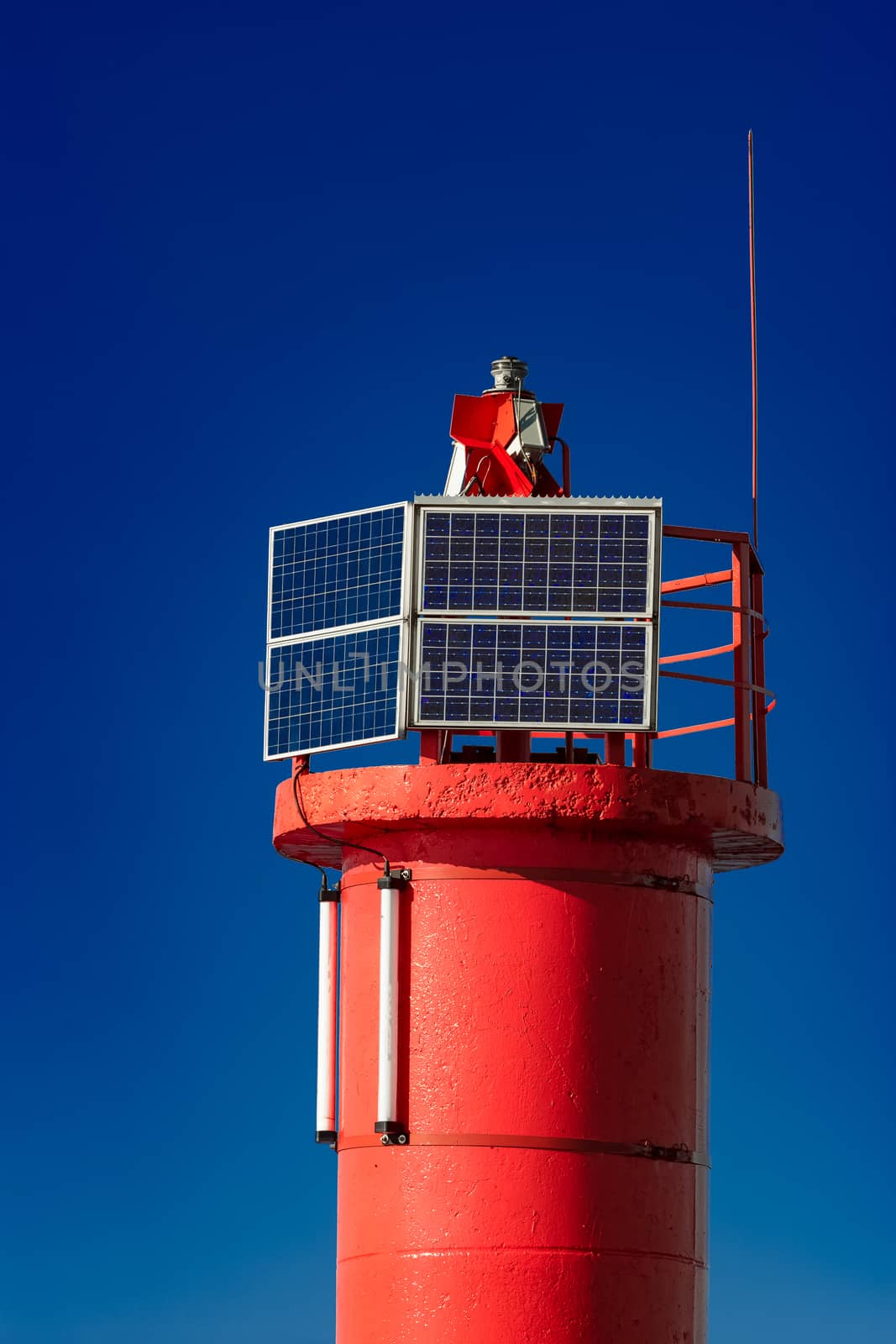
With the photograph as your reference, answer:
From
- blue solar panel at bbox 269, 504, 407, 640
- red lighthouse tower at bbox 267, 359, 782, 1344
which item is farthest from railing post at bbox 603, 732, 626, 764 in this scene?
blue solar panel at bbox 269, 504, 407, 640

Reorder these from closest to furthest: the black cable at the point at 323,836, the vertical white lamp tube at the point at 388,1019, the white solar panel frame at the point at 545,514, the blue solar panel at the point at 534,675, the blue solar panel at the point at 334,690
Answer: the vertical white lamp tube at the point at 388,1019 → the blue solar panel at the point at 534,675 → the white solar panel frame at the point at 545,514 → the blue solar panel at the point at 334,690 → the black cable at the point at 323,836

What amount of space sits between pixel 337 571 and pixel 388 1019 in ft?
11.4

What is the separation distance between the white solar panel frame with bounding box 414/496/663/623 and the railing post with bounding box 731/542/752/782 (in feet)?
4.17

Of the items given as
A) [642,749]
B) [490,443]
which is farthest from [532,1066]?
[490,443]

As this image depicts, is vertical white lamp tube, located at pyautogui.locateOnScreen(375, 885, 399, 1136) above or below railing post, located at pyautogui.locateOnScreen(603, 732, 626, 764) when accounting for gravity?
below

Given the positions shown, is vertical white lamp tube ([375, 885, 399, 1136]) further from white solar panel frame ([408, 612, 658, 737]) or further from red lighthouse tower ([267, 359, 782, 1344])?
white solar panel frame ([408, 612, 658, 737])

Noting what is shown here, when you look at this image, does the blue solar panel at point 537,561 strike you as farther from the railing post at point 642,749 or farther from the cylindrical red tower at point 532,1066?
the railing post at point 642,749

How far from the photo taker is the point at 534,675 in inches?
649

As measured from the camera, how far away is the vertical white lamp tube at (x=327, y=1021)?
1711 centimetres

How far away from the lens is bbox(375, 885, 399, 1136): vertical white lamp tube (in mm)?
16234

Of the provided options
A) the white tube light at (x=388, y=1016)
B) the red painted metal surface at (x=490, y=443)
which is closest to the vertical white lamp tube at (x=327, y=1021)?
the white tube light at (x=388, y=1016)

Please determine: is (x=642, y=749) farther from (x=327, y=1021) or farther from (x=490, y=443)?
(x=327, y=1021)

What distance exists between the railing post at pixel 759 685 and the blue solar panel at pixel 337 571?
300cm

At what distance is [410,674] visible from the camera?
54.6 ft
